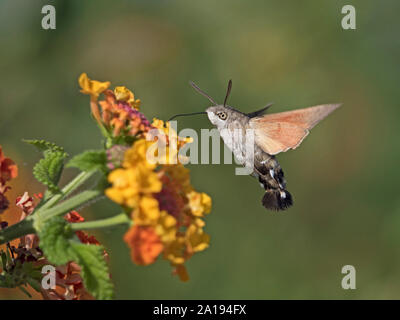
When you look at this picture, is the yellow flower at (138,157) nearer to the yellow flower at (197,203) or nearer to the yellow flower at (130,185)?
the yellow flower at (130,185)

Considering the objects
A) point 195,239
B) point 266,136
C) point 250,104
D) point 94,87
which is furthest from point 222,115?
point 250,104

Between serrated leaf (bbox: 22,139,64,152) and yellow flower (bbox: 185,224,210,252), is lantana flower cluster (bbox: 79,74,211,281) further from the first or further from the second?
serrated leaf (bbox: 22,139,64,152)

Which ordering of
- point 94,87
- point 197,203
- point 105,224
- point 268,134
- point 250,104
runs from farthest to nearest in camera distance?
point 250,104 < point 268,134 < point 94,87 < point 197,203 < point 105,224

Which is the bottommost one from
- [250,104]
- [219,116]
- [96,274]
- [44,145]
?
[96,274]

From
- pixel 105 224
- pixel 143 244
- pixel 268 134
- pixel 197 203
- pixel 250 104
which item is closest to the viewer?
pixel 143 244

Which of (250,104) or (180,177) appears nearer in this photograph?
(180,177)

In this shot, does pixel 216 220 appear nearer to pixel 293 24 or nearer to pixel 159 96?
pixel 159 96

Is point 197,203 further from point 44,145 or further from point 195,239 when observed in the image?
point 44,145
